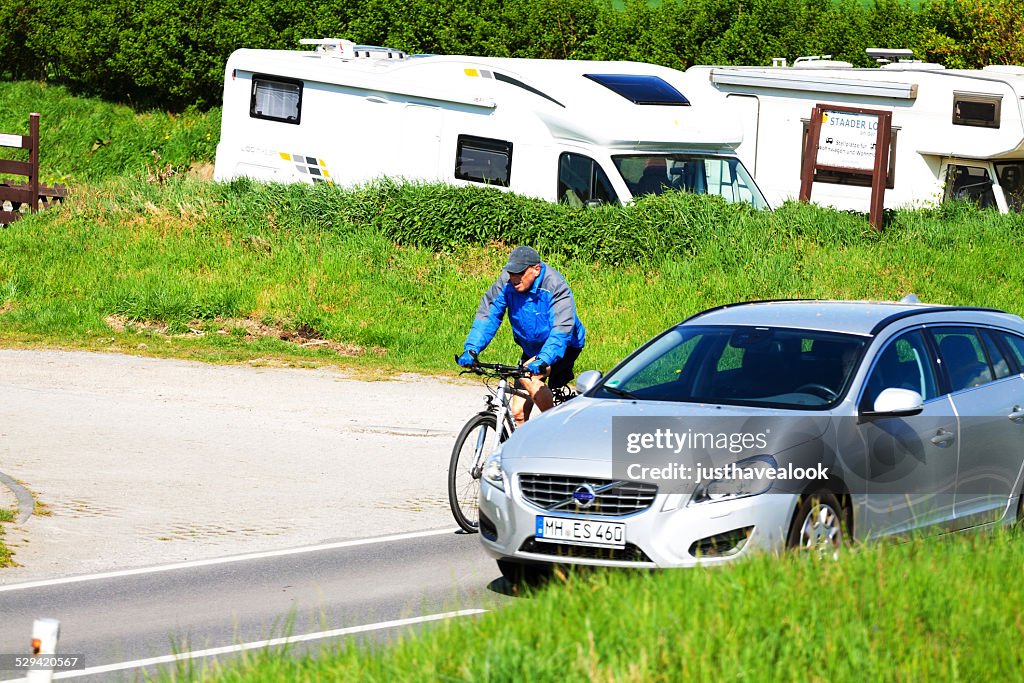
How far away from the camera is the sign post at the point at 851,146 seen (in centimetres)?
2105

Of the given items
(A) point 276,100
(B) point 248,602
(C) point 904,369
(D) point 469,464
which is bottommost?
(B) point 248,602

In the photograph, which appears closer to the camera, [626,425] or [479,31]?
[626,425]

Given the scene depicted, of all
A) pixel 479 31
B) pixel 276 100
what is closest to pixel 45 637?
pixel 276 100

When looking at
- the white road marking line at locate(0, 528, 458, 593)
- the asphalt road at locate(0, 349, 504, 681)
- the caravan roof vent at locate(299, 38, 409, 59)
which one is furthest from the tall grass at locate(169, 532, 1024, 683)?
the caravan roof vent at locate(299, 38, 409, 59)

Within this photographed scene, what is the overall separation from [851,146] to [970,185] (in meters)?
2.35

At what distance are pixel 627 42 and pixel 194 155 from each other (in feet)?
36.6

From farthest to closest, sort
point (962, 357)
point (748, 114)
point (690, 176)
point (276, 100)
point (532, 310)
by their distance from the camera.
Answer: point (748, 114), point (276, 100), point (690, 176), point (532, 310), point (962, 357)

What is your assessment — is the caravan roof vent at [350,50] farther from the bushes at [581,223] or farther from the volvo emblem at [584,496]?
the volvo emblem at [584,496]

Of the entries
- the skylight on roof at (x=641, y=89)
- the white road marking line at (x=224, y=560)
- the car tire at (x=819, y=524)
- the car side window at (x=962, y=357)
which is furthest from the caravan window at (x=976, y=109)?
the car tire at (x=819, y=524)

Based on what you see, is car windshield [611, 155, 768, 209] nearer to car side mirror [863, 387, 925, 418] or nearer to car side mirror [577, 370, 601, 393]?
car side mirror [577, 370, 601, 393]

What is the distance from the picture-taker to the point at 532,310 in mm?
10359

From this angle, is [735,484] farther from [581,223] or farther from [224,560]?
[581,223]

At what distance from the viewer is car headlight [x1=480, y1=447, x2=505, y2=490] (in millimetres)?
7809

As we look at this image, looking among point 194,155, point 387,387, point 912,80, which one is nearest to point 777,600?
point 387,387
